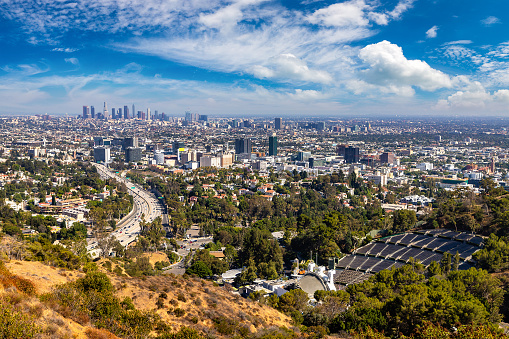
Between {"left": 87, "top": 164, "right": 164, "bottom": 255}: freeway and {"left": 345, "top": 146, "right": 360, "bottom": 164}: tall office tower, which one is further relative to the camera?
{"left": 345, "top": 146, "right": 360, "bottom": 164}: tall office tower

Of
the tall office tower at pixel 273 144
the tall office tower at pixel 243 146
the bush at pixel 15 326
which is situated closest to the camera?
the bush at pixel 15 326

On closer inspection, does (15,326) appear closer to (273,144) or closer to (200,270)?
(200,270)

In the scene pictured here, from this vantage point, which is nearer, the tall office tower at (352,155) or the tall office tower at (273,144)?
the tall office tower at (352,155)

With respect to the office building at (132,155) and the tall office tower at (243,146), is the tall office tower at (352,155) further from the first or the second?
the office building at (132,155)

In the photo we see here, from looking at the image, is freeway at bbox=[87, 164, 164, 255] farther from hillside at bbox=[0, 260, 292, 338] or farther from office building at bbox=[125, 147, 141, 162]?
office building at bbox=[125, 147, 141, 162]

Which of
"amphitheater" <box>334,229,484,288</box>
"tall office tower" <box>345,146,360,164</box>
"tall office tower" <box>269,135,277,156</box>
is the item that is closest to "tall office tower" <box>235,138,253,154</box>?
"tall office tower" <box>269,135,277,156</box>

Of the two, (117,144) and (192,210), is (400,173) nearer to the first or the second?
(192,210)

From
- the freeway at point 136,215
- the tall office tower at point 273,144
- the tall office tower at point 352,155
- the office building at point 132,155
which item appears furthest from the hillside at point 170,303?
the tall office tower at point 273,144

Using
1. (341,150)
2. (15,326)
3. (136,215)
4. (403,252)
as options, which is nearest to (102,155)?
(136,215)
